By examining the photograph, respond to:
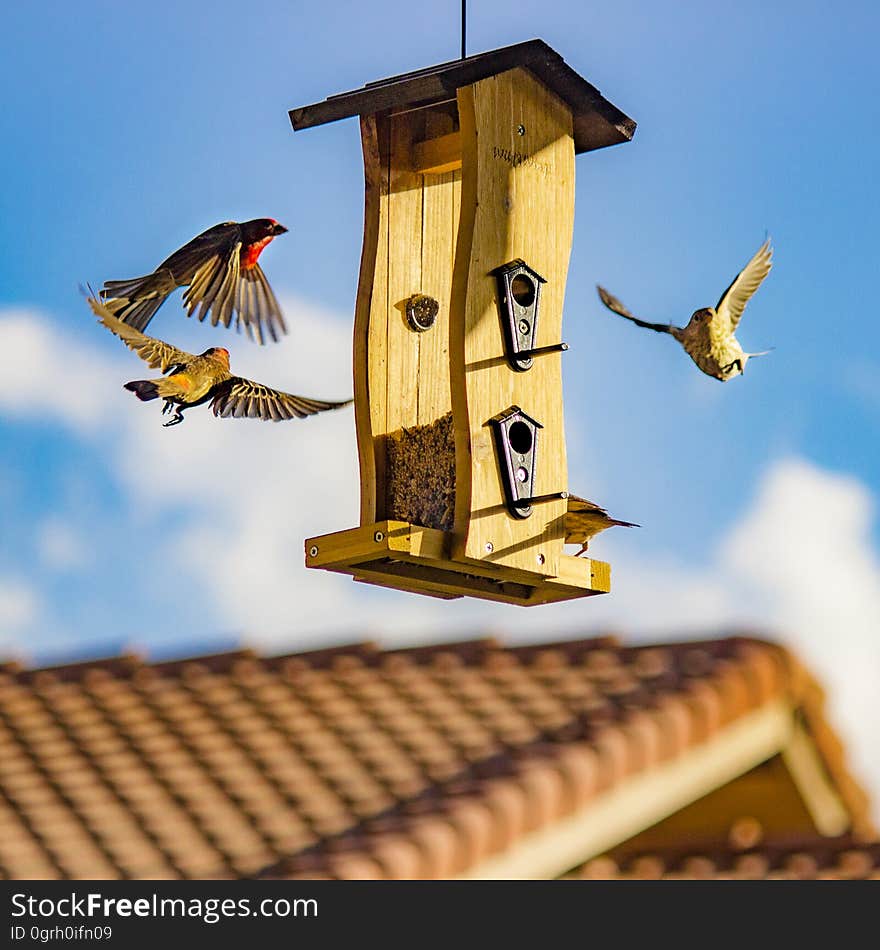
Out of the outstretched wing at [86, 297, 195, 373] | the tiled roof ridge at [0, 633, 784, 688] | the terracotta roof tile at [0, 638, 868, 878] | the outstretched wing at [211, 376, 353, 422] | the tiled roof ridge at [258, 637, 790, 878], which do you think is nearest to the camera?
the outstretched wing at [86, 297, 195, 373]

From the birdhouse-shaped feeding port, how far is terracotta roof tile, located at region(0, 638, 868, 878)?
1.21 metres

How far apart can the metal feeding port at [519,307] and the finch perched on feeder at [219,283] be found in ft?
1.60

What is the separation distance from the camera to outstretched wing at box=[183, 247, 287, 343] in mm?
4125

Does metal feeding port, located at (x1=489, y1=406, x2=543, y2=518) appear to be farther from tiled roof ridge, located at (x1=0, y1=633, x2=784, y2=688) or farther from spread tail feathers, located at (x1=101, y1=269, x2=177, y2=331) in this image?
tiled roof ridge, located at (x1=0, y1=633, x2=784, y2=688)

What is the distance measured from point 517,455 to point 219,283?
747 millimetres

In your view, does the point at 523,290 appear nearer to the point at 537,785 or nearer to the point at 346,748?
the point at 537,785

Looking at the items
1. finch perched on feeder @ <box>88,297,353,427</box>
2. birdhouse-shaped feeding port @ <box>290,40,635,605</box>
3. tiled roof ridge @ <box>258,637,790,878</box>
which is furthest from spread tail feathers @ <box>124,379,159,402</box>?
tiled roof ridge @ <box>258,637,790,878</box>

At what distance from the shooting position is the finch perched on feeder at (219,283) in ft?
13.3

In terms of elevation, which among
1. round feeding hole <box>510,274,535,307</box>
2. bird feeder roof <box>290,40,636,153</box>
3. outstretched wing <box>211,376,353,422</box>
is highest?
bird feeder roof <box>290,40,636,153</box>

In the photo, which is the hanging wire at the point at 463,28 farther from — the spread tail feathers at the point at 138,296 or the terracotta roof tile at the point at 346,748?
the terracotta roof tile at the point at 346,748

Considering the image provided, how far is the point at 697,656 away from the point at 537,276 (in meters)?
2.26

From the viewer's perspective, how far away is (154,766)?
6.20 metres

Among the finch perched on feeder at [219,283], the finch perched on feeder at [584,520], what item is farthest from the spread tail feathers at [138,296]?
→ the finch perched on feeder at [584,520]
